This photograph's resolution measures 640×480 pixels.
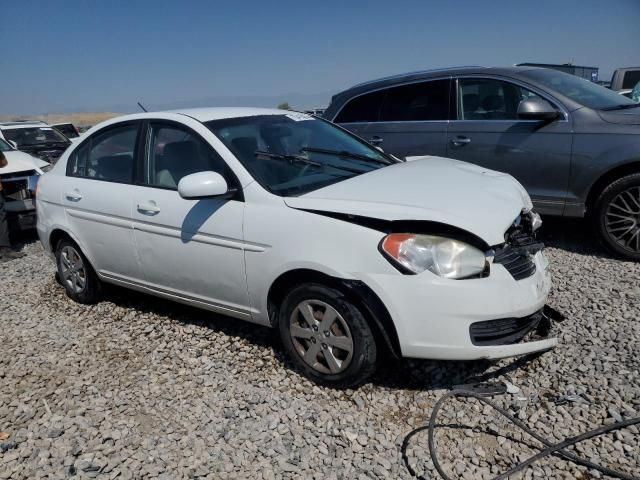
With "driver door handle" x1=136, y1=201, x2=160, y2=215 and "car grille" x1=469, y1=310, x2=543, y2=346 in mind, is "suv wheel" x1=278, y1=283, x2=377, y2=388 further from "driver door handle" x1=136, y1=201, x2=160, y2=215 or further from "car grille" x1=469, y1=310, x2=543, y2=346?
"driver door handle" x1=136, y1=201, x2=160, y2=215

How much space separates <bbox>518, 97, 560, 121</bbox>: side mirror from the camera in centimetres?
488

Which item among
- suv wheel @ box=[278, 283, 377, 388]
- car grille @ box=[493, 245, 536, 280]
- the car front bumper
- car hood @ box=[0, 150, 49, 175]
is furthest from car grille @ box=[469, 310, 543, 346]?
car hood @ box=[0, 150, 49, 175]

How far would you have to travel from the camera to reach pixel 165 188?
12.3ft

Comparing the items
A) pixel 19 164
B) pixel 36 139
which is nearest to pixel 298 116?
pixel 19 164

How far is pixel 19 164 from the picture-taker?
748 cm

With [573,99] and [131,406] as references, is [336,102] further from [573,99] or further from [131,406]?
[131,406]

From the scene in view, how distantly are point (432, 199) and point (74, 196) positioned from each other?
3.09m

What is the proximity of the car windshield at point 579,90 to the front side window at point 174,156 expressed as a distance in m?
3.54

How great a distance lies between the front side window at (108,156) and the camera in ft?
13.4

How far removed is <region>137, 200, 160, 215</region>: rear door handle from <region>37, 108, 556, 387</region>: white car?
0.01 metres

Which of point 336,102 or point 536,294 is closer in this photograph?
point 536,294

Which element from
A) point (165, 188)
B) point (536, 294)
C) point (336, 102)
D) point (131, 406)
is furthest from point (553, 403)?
point (336, 102)

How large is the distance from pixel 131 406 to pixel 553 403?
247cm

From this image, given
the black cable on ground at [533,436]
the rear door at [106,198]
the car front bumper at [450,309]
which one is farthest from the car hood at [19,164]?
the black cable on ground at [533,436]
